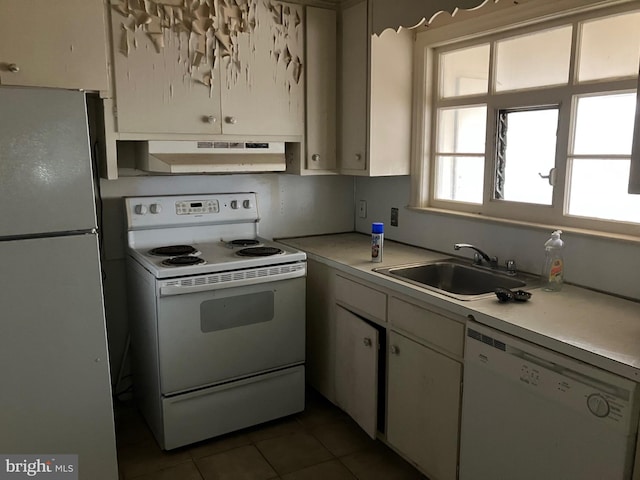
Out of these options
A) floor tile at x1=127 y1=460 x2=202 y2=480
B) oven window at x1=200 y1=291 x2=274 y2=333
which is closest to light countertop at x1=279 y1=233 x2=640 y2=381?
oven window at x1=200 y1=291 x2=274 y2=333

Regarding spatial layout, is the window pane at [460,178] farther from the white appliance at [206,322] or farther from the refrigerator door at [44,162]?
the refrigerator door at [44,162]

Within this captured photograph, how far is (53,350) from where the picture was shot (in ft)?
6.29

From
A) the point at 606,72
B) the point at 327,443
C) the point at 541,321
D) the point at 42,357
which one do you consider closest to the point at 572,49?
the point at 606,72

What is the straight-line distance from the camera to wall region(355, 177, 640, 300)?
2027mm

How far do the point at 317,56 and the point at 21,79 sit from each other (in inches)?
57.5

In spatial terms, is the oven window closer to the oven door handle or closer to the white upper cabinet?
the oven door handle

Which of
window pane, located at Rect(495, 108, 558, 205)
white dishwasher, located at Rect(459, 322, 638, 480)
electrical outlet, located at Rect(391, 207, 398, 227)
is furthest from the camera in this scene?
electrical outlet, located at Rect(391, 207, 398, 227)

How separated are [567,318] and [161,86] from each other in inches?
77.6

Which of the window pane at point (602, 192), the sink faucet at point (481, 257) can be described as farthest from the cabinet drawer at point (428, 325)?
the window pane at point (602, 192)

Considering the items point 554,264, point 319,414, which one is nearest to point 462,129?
point 554,264

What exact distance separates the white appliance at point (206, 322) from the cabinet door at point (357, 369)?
0.22m

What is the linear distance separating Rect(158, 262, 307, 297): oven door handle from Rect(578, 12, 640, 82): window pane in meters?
1.54

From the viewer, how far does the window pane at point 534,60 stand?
2258 millimetres

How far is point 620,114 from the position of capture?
2090 millimetres
